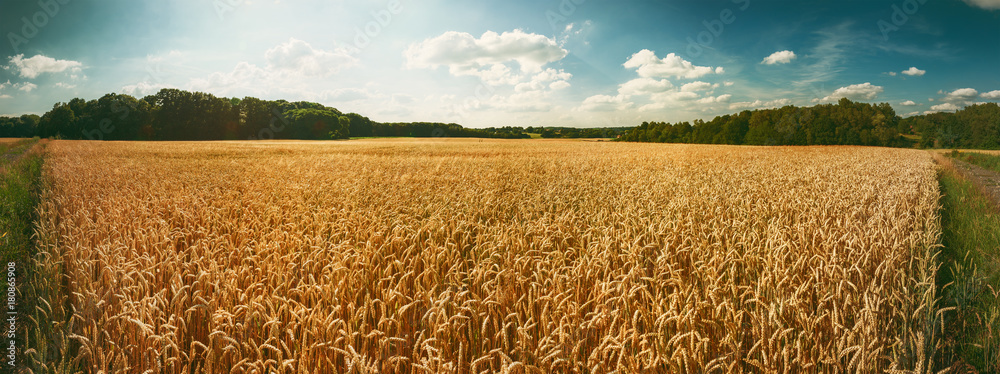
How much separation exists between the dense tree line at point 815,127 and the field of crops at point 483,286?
277ft

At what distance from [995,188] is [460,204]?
65.6ft

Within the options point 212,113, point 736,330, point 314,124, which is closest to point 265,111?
point 212,113

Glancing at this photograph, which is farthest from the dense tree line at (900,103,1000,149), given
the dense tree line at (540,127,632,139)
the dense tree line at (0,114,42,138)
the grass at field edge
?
the dense tree line at (0,114,42,138)

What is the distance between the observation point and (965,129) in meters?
83.4

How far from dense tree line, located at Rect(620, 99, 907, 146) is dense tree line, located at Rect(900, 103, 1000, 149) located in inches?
286

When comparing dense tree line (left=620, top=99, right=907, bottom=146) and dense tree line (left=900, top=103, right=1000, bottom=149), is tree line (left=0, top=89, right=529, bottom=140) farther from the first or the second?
dense tree line (left=900, top=103, right=1000, bottom=149)

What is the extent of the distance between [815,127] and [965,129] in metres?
Result: 38.2

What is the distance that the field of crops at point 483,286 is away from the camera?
6.95 ft

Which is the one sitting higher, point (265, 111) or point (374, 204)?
point (265, 111)

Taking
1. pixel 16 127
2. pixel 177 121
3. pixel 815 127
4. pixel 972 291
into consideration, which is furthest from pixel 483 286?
pixel 16 127

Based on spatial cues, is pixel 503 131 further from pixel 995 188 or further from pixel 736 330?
pixel 736 330

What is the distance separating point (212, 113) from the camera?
83.9 meters

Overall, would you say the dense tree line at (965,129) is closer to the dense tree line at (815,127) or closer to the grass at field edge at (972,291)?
the dense tree line at (815,127)

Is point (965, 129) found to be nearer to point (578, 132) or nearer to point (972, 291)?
point (578, 132)
